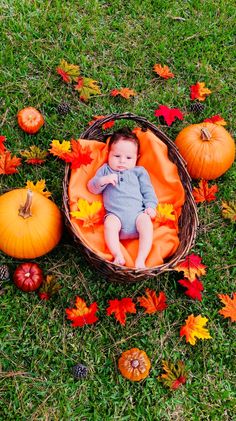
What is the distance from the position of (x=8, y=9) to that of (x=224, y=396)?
121 inches

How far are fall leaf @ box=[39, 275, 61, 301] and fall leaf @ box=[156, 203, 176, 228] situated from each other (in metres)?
0.75

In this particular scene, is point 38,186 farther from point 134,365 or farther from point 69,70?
point 134,365

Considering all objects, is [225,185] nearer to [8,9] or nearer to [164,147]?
[164,147]

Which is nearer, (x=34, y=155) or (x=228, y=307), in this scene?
(x=228, y=307)

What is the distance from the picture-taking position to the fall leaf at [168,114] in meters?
3.60

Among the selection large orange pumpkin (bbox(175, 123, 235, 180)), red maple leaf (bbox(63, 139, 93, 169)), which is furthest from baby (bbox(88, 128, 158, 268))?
large orange pumpkin (bbox(175, 123, 235, 180))

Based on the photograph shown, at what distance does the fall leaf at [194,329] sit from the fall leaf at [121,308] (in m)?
0.32

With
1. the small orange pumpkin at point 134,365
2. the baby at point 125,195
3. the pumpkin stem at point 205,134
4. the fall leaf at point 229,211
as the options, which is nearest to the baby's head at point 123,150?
the baby at point 125,195

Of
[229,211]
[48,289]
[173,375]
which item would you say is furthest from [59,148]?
[173,375]

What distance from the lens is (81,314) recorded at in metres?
2.85

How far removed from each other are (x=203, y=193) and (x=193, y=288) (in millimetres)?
694

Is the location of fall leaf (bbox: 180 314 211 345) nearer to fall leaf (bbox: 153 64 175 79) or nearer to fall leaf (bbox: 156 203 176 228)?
fall leaf (bbox: 156 203 176 228)

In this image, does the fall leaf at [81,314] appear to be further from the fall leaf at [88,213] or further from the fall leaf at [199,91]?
the fall leaf at [199,91]

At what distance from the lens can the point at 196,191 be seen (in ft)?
11.1
